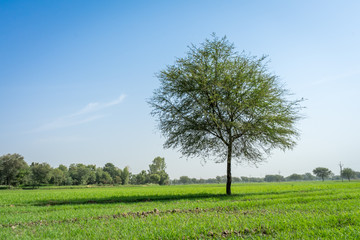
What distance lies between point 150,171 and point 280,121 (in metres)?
149

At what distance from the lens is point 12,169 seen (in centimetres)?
9206

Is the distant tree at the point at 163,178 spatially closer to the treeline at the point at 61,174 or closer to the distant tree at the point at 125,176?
the treeline at the point at 61,174

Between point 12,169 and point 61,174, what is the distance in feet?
72.4

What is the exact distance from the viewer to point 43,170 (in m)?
91.8

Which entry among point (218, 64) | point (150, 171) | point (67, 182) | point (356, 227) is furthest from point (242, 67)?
point (150, 171)

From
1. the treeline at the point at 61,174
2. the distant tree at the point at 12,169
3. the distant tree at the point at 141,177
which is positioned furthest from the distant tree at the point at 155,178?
the distant tree at the point at 12,169

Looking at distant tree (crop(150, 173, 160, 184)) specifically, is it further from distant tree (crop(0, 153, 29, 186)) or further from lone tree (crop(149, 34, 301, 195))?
lone tree (crop(149, 34, 301, 195))

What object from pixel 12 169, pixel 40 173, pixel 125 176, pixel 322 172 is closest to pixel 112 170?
pixel 125 176

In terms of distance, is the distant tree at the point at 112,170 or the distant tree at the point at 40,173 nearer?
the distant tree at the point at 40,173

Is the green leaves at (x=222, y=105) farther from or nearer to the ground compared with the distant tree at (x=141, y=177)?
farther from the ground

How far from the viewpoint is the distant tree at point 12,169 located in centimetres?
9186

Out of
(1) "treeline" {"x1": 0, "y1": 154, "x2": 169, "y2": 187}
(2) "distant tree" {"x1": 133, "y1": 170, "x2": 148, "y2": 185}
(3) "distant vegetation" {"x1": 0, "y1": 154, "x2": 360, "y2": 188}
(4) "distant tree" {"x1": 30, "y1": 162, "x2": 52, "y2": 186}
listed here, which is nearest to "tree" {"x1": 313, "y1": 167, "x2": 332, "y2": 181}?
(3) "distant vegetation" {"x1": 0, "y1": 154, "x2": 360, "y2": 188}

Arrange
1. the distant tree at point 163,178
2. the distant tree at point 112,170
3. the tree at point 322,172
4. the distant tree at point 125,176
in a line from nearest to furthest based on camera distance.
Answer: the distant tree at point 163,178 → the distant tree at point 125,176 → the distant tree at point 112,170 → the tree at point 322,172

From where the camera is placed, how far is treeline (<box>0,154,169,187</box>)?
9225 cm
